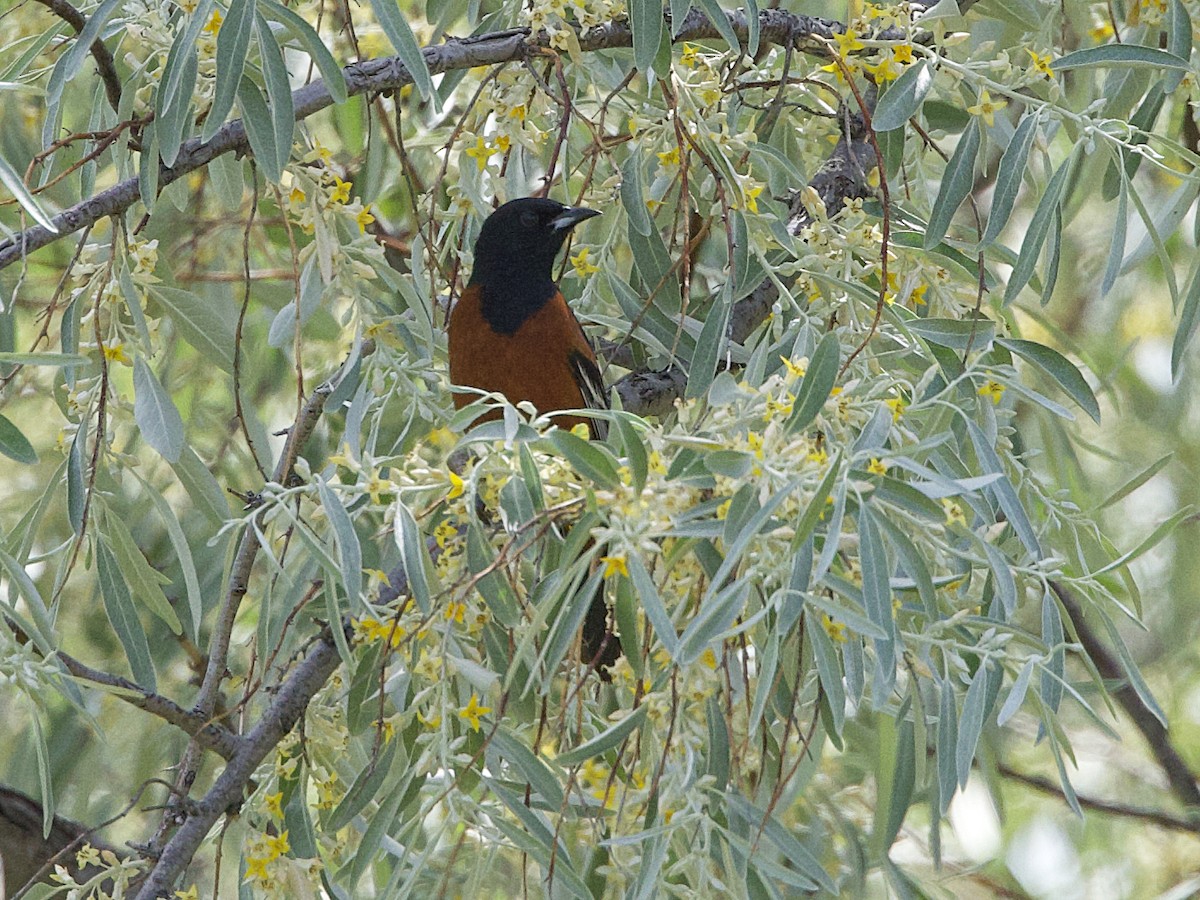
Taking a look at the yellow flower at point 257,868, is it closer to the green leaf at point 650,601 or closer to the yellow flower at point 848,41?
the green leaf at point 650,601

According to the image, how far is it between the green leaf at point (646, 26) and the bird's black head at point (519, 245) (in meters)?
1.60

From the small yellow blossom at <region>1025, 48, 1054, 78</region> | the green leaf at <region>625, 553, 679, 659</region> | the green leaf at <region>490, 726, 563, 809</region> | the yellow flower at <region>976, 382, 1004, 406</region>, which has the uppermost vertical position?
the small yellow blossom at <region>1025, 48, 1054, 78</region>

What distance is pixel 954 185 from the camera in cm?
208

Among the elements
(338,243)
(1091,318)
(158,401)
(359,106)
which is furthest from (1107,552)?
(1091,318)

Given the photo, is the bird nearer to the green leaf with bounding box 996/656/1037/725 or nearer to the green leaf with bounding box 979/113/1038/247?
the green leaf with bounding box 979/113/1038/247

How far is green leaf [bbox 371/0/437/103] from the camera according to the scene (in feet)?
6.22

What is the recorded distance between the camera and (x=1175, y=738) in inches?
206

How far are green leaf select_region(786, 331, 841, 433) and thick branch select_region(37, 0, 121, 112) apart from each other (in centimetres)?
119

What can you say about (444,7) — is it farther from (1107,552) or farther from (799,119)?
(1107,552)

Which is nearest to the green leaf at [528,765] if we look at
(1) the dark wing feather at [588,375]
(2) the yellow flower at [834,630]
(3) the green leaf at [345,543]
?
(3) the green leaf at [345,543]

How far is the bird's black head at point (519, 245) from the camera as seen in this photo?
11.9 ft

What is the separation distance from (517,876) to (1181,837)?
2913 millimetres

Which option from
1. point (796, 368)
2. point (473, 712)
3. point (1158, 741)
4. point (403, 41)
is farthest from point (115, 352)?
point (1158, 741)

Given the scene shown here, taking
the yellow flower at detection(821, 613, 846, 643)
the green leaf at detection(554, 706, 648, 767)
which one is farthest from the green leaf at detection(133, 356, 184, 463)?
the yellow flower at detection(821, 613, 846, 643)
